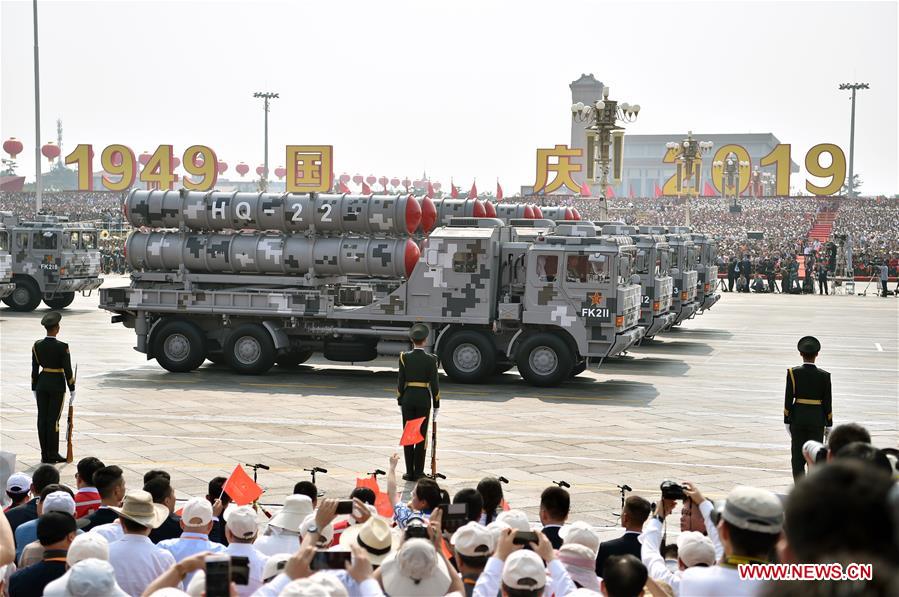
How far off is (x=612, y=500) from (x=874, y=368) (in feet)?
44.4

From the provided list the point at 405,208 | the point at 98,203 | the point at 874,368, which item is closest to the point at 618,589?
the point at 405,208

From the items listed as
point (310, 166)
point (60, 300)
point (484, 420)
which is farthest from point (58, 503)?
point (310, 166)

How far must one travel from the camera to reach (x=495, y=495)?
7574 millimetres

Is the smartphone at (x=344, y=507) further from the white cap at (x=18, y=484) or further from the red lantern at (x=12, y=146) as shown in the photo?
the red lantern at (x=12, y=146)

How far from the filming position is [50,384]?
13055mm

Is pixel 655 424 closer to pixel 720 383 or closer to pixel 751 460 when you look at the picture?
pixel 751 460

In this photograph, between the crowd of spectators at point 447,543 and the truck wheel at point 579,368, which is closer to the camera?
the crowd of spectators at point 447,543

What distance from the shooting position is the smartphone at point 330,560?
4.64 metres

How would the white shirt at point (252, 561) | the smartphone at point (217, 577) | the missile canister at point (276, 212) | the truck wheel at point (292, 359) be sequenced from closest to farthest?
the smartphone at point (217, 577), the white shirt at point (252, 561), the missile canister at point (276, 212), the truck wheel at point (292, 359)

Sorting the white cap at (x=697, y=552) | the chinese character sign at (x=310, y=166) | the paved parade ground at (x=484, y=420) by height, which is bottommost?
the paved parade ground at (x=484, y=420)

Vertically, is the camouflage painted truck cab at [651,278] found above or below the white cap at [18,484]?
above

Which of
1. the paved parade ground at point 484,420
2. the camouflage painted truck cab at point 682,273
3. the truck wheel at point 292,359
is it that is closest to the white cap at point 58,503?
the paved parade ground at point 484,420

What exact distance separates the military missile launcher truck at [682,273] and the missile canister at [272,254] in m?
9.40

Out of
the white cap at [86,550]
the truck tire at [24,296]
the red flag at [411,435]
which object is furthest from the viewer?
the truck tire at [24,296]
